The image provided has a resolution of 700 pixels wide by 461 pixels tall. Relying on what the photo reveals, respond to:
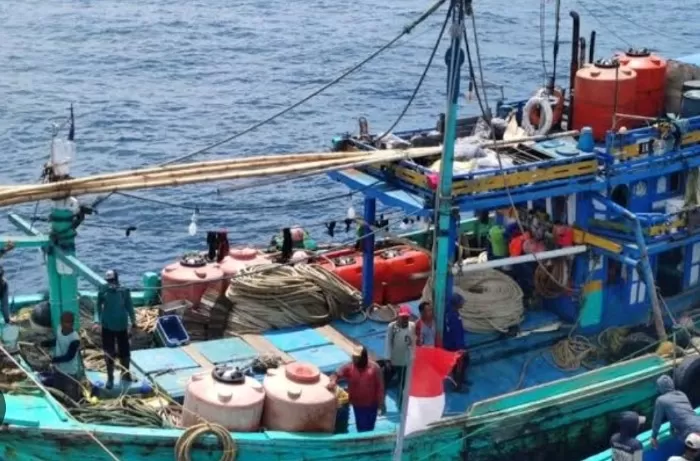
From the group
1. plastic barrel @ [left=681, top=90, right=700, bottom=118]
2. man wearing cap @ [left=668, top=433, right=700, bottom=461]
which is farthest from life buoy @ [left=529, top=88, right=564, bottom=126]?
man wearing cap @ [left=668, top=433, right=700, bottom=461]

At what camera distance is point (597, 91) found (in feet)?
63.8

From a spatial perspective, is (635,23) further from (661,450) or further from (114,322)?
(114,322)

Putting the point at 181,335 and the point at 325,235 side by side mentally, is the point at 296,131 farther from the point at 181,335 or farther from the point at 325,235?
the point at 181,335

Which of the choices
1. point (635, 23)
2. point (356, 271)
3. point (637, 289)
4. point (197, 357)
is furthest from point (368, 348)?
point (635, 23)

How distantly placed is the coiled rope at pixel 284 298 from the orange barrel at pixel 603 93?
4.75 metres

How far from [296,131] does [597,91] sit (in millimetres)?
20499

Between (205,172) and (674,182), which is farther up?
(205,172)

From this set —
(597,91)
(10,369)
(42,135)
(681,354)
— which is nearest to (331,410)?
(10,369)

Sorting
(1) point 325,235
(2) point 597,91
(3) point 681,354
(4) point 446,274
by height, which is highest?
(2) point 597,91

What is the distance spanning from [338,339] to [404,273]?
2335 millimetres

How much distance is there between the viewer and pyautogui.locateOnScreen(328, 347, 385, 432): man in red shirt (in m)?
15.7

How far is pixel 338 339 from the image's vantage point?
61.1 feet

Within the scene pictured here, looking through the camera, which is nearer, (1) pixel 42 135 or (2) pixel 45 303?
(2) pixel 45 303

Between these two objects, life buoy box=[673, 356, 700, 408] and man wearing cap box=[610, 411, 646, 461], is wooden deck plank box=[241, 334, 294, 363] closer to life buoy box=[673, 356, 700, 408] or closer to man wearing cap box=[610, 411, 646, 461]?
man wearing cap box=[610, 411, 646, 461]
